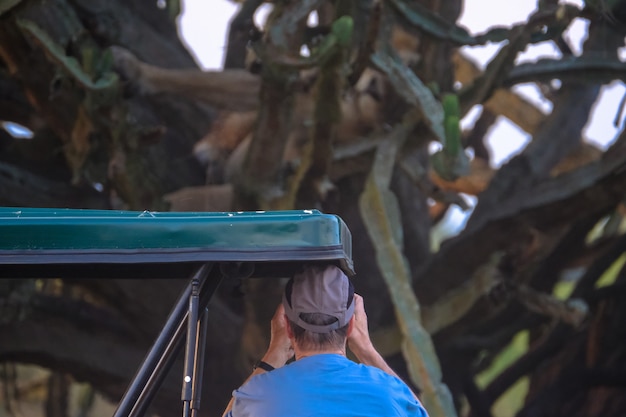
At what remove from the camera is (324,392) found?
2053 millimetres

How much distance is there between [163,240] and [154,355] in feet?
0.82

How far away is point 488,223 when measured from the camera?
530cm

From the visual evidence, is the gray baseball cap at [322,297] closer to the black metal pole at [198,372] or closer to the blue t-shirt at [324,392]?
the blue t-shirt at [324,392]

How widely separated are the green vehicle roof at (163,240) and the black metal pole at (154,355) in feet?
0.39

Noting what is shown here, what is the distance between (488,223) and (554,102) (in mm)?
1323

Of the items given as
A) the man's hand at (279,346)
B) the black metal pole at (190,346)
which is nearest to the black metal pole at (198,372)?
the black metal pole at (190,346)

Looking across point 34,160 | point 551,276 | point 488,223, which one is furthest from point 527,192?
point 34,160

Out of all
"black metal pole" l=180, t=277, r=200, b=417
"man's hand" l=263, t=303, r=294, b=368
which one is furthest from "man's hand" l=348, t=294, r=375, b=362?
"black metal pole" l=180, t=277, r=200, b=417

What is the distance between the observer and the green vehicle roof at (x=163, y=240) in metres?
2.05

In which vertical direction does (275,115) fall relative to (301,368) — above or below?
above

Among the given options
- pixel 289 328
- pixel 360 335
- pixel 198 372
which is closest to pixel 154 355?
pixel 198 372

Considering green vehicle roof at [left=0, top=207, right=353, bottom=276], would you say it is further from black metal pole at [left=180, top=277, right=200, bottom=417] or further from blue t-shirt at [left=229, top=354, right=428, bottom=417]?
blue t-shirt at [left=229, top=354, right=428, bottom=417]

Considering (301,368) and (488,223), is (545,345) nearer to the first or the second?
(488,223)

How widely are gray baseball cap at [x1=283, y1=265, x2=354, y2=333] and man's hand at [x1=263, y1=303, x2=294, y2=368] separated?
0.66ft
